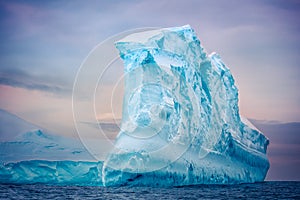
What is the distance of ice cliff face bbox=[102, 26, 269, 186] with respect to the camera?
22688 mm

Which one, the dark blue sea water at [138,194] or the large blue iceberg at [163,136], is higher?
the large blue iceberg at [163,136]

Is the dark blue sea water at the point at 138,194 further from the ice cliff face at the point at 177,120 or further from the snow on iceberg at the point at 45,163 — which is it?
the snow on iceberg at the point at 45,163

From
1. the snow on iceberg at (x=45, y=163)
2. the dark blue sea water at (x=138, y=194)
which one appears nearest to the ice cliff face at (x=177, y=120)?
the dark blue sea water at (x=138, y=194)

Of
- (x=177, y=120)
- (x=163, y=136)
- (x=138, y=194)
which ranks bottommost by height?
(x=138, y=194)

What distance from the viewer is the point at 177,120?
24.7m

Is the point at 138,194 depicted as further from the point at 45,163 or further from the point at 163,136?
the point at 45,163

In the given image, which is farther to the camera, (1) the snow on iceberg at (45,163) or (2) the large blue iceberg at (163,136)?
(1) the snow on iceberg at (45,163)

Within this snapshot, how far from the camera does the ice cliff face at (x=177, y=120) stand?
22688 millimetres

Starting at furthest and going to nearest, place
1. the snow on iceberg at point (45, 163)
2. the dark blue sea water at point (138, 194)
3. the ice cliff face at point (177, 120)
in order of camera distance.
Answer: the snow on iceberg at point (45, 163)
the ice cliff face at point (177, 120)
the dark blue sea water at point (138, 194)

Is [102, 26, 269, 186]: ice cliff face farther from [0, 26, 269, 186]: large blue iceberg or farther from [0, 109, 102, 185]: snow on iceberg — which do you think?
[0, 109, 102, 185]: snow on iceberg

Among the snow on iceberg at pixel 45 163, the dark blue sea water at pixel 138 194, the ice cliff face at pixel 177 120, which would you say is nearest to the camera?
the dark blue sea water at pixel 138 194

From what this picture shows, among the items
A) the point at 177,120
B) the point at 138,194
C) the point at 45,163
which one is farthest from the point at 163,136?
the point at 45,163

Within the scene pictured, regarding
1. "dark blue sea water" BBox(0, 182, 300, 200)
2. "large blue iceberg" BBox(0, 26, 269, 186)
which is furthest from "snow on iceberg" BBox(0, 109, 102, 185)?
"dark blue sea water" BBox(0, 182, 300, 200)

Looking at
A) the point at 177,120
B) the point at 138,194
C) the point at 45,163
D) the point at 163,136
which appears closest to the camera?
the point at 138,194
